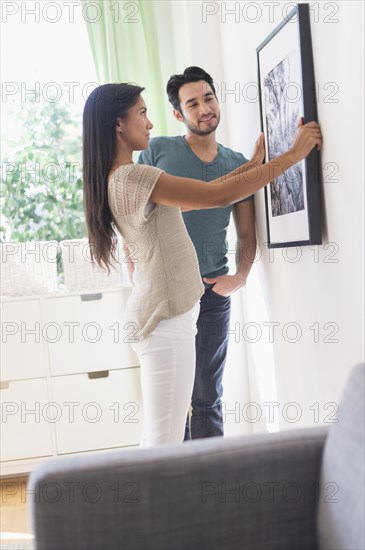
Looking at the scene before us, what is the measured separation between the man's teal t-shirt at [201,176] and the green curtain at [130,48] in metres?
0.75

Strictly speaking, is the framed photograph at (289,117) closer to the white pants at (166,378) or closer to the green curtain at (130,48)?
the white pants at (166,378)

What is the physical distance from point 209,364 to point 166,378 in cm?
77

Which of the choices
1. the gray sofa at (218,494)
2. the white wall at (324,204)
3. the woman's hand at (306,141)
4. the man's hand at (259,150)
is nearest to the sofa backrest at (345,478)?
the gray sofa at (218,494)

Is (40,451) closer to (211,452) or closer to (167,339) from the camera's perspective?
(167,339)

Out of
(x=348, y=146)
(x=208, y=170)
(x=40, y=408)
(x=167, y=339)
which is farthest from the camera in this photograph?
(x=40, y=408)

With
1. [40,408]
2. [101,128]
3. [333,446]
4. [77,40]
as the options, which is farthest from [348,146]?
[77,40]

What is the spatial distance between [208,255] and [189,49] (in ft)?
3.13

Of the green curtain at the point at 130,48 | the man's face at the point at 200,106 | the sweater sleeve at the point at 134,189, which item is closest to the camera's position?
the sweater sleeve at the point at 134,189

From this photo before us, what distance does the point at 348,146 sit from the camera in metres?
1.86

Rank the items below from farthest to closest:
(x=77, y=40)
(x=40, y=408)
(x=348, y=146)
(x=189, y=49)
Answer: (x=77, y=40) < (x=40, y=408) < (x=189, y=49) < (x=348, y=146)

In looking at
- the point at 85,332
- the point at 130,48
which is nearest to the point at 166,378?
the point at 85,332

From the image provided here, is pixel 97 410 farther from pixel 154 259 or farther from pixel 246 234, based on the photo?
pixel 154 259

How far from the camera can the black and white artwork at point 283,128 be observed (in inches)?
85.9

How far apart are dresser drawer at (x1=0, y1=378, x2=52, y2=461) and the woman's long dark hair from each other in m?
1.47
